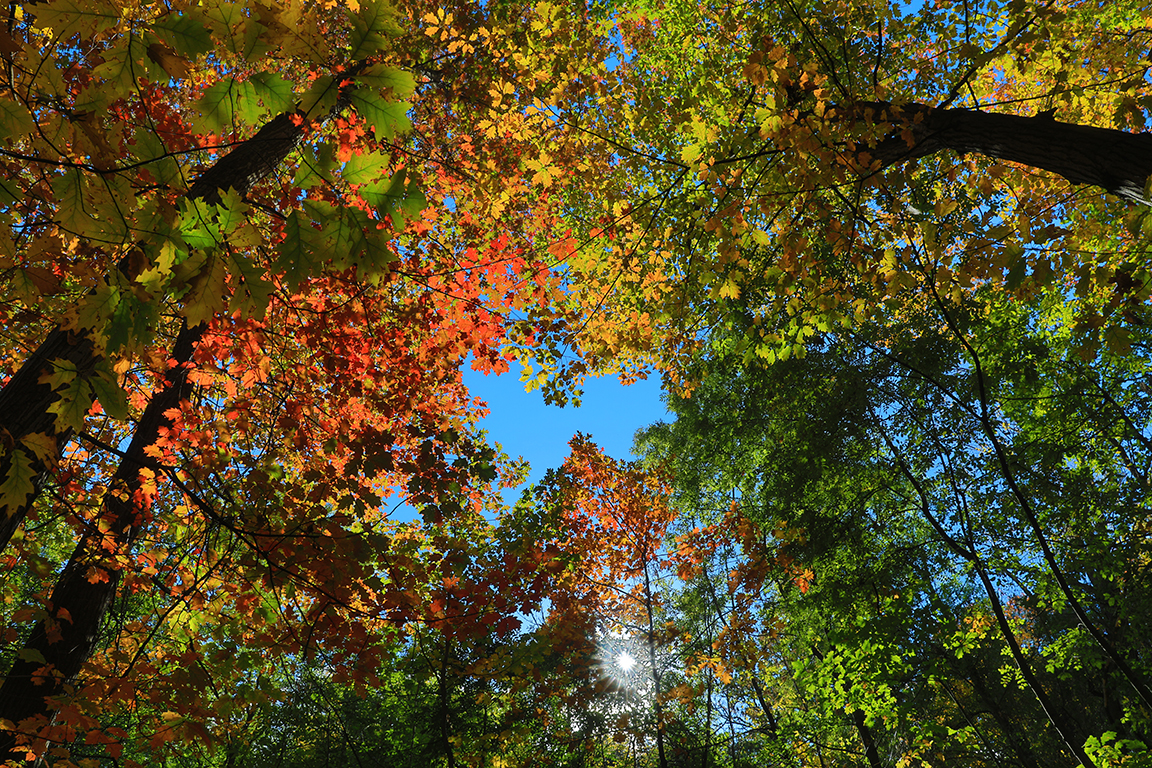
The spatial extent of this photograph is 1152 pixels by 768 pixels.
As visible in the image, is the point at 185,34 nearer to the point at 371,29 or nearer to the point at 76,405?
the point at 371,29

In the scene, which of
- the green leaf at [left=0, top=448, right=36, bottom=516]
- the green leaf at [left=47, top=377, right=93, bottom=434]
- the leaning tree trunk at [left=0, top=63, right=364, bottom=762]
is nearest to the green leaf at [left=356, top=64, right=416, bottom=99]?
the green leaf at [left=47, top=377, right=93, bottom=434]

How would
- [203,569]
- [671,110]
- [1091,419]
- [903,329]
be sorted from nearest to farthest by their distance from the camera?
1. [671,110]
2. [203,569]
3. [1091,419]
4. [903,329]

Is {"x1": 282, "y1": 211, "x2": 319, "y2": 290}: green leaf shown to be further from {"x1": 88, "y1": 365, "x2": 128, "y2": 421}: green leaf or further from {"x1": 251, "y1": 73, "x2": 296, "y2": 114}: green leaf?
{"x1": 88, "y1": 365, "x2": 128, "y2": 421}: green leaf

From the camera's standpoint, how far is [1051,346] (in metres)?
12.4

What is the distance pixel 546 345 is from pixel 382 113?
4414mm

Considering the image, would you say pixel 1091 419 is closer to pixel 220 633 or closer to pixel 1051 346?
pixel 1051 346

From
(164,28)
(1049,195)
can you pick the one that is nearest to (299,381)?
(164,28)

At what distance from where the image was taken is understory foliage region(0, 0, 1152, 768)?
194 centimetres

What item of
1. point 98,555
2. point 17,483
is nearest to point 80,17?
point 17,483

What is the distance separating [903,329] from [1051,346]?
3.14 meters

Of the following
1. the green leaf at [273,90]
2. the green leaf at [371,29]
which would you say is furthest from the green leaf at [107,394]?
the green leaf at [371,29]

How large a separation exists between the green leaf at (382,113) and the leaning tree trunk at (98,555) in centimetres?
227

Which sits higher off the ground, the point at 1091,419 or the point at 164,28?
the point at 1091,419

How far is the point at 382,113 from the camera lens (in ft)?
5.61
